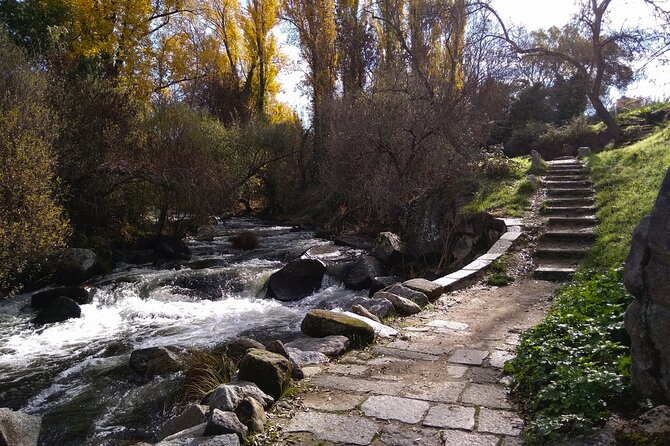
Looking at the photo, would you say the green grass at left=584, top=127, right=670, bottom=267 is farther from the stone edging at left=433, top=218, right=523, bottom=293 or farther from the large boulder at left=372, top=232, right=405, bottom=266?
the large boulder at left=372, top=232, right=405, bottom=266

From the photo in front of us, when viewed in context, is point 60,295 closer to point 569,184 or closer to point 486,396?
point 486,396

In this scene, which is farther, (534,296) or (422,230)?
(422,230)

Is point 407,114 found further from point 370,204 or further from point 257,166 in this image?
point 257,166

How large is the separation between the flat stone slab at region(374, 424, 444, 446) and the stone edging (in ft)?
14.2

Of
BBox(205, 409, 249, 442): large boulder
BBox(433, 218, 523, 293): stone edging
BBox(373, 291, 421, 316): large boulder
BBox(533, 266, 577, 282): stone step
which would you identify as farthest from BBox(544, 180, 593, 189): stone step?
BBox(205, 409, 249, 442): large boulder

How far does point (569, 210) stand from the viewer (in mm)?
10922

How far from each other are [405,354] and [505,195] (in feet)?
26.6

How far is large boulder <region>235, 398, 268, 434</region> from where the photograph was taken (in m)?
3.49

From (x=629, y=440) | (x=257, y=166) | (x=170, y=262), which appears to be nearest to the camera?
(x=629, y=440)

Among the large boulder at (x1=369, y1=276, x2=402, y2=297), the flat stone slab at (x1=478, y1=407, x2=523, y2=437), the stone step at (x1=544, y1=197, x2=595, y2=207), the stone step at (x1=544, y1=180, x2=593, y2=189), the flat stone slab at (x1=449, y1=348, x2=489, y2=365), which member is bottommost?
the large boulder at (x1=369, y1=276, x2=402, y2=297)

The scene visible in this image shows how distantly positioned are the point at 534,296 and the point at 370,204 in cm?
753

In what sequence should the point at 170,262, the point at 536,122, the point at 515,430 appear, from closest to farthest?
the point at 515,430, the point at 170,262, the point at 536,122

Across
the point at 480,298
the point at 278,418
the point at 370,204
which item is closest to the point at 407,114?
the point at 370,204

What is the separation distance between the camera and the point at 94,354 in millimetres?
7832
